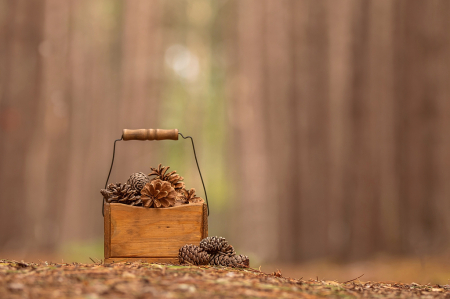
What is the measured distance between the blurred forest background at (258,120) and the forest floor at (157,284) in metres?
2.77

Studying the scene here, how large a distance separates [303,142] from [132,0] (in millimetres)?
3278

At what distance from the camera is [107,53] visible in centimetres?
585

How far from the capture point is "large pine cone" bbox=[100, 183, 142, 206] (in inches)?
93.7

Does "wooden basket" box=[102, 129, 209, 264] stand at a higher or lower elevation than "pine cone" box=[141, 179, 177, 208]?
lower

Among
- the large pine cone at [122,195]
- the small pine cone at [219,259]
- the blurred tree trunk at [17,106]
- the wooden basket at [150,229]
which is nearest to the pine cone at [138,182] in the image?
the large pine cone at [122,195]

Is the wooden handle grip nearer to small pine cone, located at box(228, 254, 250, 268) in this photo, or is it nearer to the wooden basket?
the wooden basket

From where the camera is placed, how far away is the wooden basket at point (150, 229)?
7.60ft

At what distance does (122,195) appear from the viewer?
240cm

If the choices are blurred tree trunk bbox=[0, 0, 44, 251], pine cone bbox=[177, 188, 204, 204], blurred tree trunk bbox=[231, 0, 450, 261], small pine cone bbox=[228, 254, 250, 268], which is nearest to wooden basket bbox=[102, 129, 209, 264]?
pine cone bbox=[177, 188, 204, 204]

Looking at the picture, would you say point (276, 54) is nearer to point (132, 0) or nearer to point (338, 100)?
point (338, 100)

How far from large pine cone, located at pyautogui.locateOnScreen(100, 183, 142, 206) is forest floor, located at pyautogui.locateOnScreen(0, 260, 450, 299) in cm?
37

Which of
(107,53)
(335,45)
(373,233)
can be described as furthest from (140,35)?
(373,233)

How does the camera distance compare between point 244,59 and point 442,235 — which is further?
point 244,59

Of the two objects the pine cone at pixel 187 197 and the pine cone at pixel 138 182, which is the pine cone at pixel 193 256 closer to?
the pine cone at pixel 187 197
